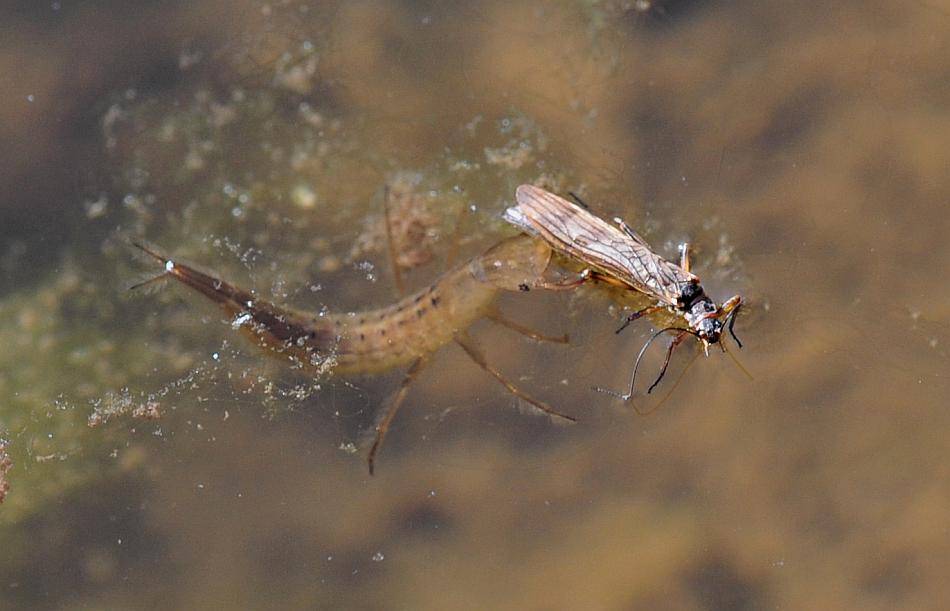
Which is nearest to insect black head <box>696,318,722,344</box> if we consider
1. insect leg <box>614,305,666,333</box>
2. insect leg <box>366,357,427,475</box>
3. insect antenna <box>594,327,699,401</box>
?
insect antenna <box>594,327,699,401</box>

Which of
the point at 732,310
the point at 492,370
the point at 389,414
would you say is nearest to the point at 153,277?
the point at 389,414

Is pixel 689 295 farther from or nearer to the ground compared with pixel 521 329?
farther from the ground

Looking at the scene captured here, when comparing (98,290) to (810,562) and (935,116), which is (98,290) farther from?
(935,116)

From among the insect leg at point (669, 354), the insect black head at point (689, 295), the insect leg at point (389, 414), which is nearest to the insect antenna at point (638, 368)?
the insect leg at point (669, 354)

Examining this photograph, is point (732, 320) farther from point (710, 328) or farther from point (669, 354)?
point (669, 354)

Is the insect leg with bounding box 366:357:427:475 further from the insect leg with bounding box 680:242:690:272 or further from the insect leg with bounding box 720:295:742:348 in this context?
the insect leg with bounding box 720:295:742:348

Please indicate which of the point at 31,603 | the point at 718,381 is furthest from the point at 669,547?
the point at 31,603

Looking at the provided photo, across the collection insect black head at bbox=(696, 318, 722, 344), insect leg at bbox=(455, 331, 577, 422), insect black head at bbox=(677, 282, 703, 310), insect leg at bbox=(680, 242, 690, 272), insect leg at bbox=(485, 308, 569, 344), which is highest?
insect leg at bbox=(680, 242, 690, 272)

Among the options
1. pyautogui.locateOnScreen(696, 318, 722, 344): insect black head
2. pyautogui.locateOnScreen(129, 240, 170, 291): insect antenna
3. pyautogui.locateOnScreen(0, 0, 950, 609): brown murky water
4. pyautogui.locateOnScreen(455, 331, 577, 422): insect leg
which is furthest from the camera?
pyautogui.locateOnScreen(129, 240, 170, 291): insect antenna

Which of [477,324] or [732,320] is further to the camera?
[477,324]
